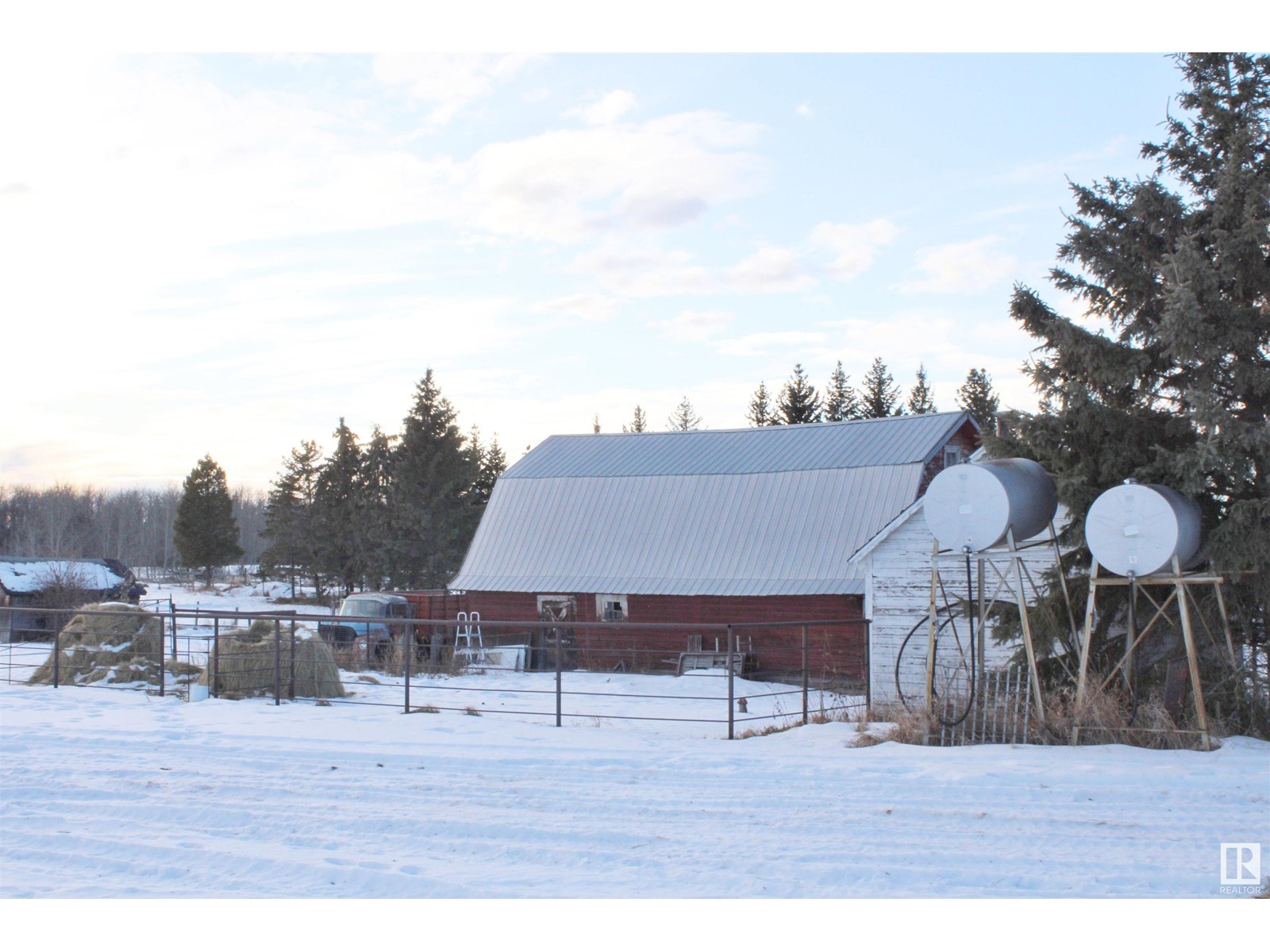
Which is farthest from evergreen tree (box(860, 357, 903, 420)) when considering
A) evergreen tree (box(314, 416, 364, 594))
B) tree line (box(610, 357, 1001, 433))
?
evergreen tree (box(314, 416, 364, 594))

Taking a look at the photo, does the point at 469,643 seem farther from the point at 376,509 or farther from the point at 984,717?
the point at 376,509

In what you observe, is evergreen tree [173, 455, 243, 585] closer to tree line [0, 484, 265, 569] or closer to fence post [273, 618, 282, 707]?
tree line [0, 484, 265, 569]

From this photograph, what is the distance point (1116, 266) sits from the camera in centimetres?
1330

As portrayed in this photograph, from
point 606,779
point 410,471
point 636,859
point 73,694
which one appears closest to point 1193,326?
point 606,779

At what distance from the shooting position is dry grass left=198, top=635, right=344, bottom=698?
16.0 metres

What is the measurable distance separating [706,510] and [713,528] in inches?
29.7

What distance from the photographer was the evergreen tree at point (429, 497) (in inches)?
1930

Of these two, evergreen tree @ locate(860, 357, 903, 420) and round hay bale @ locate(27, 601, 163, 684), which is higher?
evergreen tree @ locate(860, 357, 903, 420)

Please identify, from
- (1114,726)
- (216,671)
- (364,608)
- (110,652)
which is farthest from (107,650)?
(1114,726)

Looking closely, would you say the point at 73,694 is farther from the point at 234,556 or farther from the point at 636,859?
the point at 234,556

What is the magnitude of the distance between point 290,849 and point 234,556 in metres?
62.4

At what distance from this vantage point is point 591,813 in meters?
8.51

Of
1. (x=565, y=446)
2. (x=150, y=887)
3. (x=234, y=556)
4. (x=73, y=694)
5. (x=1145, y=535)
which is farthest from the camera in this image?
(x=234, y=556)

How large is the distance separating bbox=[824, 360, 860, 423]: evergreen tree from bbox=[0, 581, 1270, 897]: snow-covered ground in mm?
52289
